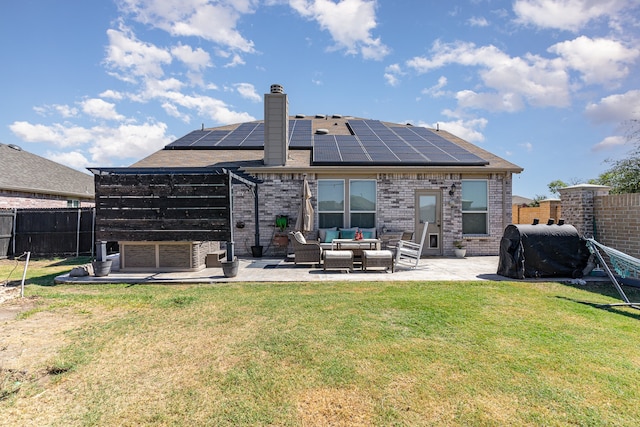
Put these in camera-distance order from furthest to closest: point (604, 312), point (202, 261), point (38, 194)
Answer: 1. point (38, 194)
2. point (202, 261)
3. point (604, 312)

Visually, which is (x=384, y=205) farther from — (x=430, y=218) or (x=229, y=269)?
(x=229, y=269)

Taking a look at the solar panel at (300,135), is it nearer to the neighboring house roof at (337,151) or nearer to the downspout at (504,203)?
the neighboring house roof at (337,151)

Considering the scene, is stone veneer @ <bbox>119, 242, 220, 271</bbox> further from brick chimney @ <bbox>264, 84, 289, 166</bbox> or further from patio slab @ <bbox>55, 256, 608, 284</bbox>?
brick chimney @ <bbox>264, 84, 289, 166</bbox>

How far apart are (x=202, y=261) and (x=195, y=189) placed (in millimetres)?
2110

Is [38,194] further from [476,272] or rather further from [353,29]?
[476,272]

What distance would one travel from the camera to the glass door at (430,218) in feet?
36.2

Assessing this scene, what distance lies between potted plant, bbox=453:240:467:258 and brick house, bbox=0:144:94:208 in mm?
17927

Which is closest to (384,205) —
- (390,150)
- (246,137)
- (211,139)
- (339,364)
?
(390,150)

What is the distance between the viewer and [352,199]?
11133 millimetres

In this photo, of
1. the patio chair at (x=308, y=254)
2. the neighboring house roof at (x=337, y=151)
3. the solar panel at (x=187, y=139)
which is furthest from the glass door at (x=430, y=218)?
the solar panel at (x=187, y=139)

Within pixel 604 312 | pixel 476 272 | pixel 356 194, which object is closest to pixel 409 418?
pixel 604 312

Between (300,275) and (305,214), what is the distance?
2.94 meters

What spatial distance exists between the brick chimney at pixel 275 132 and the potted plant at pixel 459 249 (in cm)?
654

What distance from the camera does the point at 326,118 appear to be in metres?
20.2
